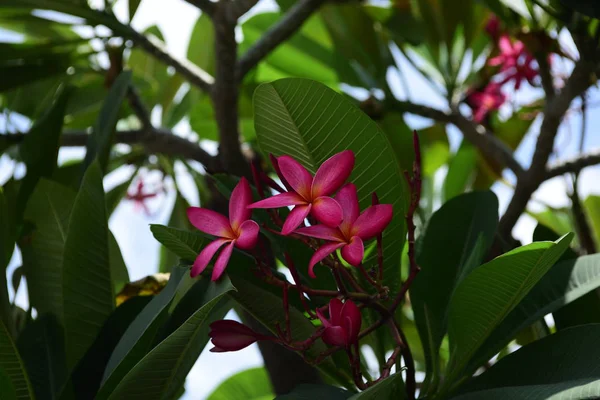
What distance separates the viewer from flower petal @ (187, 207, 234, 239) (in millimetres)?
506

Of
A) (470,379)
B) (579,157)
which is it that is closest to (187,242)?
(470,379)

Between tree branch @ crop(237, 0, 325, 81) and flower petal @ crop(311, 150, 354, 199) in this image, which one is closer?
flower petal @ crop(311, 150, 354, 199)

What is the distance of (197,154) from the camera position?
107 centimetres

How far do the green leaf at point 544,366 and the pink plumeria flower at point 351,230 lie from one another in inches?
5.0

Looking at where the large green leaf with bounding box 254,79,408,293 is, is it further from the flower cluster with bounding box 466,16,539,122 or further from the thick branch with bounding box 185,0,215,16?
the flower cluster with bounding box 466,16,539,122

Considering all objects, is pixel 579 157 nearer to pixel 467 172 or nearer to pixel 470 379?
pixel 467 172

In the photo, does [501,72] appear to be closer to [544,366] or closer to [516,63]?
[516,63]

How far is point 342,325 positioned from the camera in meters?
0.47

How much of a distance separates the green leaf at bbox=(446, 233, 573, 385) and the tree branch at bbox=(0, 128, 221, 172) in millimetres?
570

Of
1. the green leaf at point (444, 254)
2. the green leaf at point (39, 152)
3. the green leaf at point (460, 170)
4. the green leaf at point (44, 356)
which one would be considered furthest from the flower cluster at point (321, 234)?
the green leaf at point (460, 170)

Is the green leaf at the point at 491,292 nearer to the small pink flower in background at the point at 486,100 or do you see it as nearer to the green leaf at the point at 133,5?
the green leaf at the point at 133,5

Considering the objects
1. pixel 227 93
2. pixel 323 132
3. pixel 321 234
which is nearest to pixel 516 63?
pixel 227 93

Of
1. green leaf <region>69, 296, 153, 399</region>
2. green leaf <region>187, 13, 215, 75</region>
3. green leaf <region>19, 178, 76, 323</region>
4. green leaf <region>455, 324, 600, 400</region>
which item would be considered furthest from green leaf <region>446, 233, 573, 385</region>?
green leaf <region>187, 13, 215, 75</region>

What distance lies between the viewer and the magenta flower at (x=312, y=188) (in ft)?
1.53
